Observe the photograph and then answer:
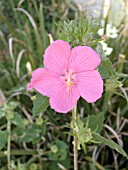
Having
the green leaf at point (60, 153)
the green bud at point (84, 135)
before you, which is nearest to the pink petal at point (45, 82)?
the green bud at point (84, 135)

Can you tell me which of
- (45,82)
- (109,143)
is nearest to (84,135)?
(109,143)

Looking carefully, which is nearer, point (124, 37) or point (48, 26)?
point (124, 37)

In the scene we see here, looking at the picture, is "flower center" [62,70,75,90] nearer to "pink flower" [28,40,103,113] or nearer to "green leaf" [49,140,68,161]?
"pink flower" [28,40,103,113]

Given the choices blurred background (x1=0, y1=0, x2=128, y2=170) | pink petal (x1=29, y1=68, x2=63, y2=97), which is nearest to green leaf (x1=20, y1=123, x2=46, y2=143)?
blurred background (x1=0, y1=0, x2=128, y2=170)

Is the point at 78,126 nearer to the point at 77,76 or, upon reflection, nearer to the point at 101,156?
the point at 77,76

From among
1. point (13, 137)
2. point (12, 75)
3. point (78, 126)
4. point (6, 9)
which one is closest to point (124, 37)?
point (12, 75)

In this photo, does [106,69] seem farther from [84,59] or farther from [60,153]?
[60,153]

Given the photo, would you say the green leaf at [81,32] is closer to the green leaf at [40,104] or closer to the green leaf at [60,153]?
the green leaf at [40,104]
